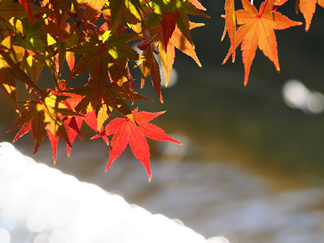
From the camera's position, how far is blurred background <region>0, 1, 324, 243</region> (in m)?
2.79

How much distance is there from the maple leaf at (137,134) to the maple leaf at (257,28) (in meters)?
0.19

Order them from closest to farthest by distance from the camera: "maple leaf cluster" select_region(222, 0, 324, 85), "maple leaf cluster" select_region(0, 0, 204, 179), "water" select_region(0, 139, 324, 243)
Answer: "maple leaf cluster" select_region(0, 0, 204, 179) → "maple leaf cluster" select_region(222, 0, 324, 85) → "water" select_region(0, 139, 324, 243)

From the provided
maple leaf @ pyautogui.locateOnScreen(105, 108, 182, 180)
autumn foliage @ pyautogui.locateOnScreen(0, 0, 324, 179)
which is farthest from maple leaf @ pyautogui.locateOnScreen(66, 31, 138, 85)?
maple leaf @ pyautogui.locateOnScreen(105, 108, 182, 180)

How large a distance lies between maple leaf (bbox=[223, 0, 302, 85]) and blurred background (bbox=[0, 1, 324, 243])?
6.46 ft

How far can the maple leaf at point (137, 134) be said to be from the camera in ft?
3.00

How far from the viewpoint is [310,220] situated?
276 cm

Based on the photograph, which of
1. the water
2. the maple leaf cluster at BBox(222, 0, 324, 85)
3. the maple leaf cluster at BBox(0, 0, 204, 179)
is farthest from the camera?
the water

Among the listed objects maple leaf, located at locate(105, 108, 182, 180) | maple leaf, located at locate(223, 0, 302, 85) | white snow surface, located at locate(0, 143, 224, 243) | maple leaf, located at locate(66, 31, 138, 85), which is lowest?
white snow surface, located at locate(0, 143, 224, 243)

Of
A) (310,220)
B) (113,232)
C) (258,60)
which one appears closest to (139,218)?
(113,232)

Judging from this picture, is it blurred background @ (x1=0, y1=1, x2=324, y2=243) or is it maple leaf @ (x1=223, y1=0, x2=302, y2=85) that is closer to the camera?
maple leaf @ (x1=223, y1=0, x2=302, y2=85)

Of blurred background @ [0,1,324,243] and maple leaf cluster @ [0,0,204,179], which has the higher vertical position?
maple leaf cluster @ [0,0,204,179]

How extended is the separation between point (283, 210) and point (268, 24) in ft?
7.02

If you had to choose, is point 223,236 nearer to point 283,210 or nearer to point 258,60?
point 283,210

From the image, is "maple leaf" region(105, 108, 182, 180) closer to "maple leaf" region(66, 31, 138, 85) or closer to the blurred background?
"maple leaf" region(66, 31, 138, 85)
